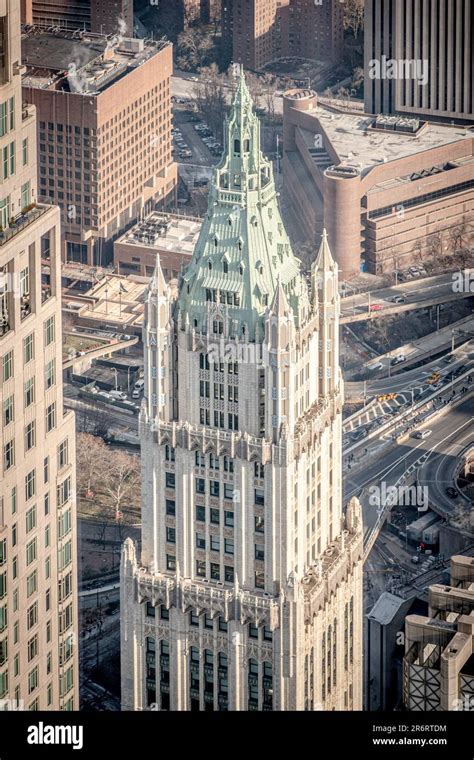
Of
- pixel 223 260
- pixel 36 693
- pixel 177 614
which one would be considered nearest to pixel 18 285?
pixel 36 693

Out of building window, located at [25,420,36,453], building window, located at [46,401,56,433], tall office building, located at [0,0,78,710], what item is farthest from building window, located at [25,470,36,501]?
building window, located at [46,401,56,433]

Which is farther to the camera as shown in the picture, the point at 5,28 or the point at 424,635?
the point at 424,635

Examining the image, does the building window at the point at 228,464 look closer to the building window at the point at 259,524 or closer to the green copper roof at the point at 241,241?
the building window at the point at 259,524

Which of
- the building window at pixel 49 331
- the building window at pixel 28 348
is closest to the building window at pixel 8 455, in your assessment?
the building window at pixel 28 348

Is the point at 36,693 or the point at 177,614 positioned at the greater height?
the point at 36,693
